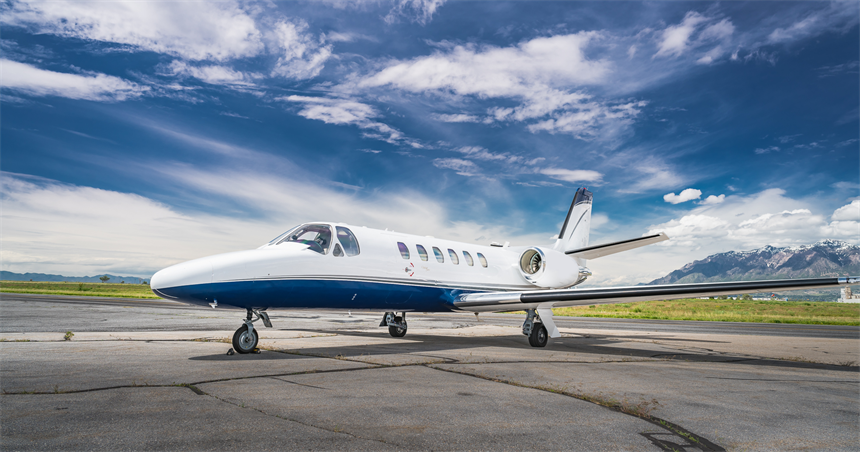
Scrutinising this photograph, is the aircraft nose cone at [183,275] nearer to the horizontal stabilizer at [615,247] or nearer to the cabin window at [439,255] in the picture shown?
the cabin window at [439,255]

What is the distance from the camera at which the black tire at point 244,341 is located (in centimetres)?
923

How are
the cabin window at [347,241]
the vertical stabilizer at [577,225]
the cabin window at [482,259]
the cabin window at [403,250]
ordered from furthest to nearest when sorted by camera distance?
the vertical stabilizer at [577,225]
the cabin window at [482,259]
the cabin window at [403,250]
the cabin window at [347,241]

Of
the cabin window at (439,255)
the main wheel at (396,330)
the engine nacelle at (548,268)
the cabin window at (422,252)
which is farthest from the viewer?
the engine nacelle at (548,268)

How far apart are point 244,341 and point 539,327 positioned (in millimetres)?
7736

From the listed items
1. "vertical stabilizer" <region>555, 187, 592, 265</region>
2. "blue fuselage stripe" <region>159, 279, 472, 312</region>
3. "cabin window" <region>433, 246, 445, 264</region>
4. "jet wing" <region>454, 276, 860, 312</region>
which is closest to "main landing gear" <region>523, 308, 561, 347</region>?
"jet wing" <region>454, 276, 860, 312</region>

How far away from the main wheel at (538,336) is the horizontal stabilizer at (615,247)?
3.99 meters

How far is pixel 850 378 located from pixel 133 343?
45.9 ft

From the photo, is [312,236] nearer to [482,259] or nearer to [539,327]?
[482,259]

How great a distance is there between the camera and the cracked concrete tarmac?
3938mm

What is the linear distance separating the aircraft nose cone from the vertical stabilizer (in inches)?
557

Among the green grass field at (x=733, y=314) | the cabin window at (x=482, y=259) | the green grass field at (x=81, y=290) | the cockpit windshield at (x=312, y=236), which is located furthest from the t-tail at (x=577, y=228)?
the green grass field at (x=81, y=290)

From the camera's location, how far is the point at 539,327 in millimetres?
13164

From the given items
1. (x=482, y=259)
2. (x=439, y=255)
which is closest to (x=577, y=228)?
(x=482, y=259)

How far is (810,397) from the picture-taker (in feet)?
20.2
